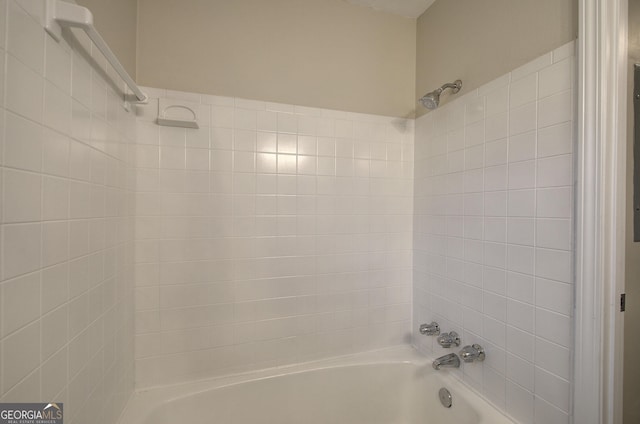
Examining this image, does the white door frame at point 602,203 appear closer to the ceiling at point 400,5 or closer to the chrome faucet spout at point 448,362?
the chrome faucet spout at point 448,362

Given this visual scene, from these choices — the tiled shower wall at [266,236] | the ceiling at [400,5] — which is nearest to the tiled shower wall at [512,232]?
the tiled shower wall at [266,236]

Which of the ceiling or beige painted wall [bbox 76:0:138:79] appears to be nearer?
beige painted wall [bbox 76:0:138:79]

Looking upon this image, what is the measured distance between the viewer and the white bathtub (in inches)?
47.2

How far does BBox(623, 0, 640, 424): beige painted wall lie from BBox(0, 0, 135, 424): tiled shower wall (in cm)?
170

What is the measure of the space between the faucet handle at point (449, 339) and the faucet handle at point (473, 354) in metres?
0.08

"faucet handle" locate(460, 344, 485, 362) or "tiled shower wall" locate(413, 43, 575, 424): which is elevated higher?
"tiled shower wall" locate(413, 43, 575, 424)

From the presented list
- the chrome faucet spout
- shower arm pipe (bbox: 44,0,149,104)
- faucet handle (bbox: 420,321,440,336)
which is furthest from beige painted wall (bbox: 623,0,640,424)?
shower arm pipe (bbox: 44,0,149,104)

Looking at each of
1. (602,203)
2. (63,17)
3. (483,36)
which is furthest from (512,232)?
(63,17)

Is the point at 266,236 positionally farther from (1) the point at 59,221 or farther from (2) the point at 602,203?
(2) the point at 602,203

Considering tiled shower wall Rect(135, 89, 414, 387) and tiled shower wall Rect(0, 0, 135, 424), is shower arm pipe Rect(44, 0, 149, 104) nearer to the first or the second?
tiled shower wall Rect(0, 0, 135, 424)

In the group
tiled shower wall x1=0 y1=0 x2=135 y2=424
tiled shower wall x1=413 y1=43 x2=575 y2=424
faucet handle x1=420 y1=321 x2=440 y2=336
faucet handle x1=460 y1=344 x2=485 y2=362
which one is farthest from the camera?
faucet handle x1=420 y1=321 x2=440 y2=336

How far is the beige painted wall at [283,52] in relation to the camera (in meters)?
1.27

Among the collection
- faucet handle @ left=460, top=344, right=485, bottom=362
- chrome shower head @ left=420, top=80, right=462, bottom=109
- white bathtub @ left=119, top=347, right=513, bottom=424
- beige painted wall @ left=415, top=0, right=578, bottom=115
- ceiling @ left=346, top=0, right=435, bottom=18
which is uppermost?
ceiling @ left=346, top=0, right=435, bottom=18

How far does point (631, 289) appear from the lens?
0.91 metres
